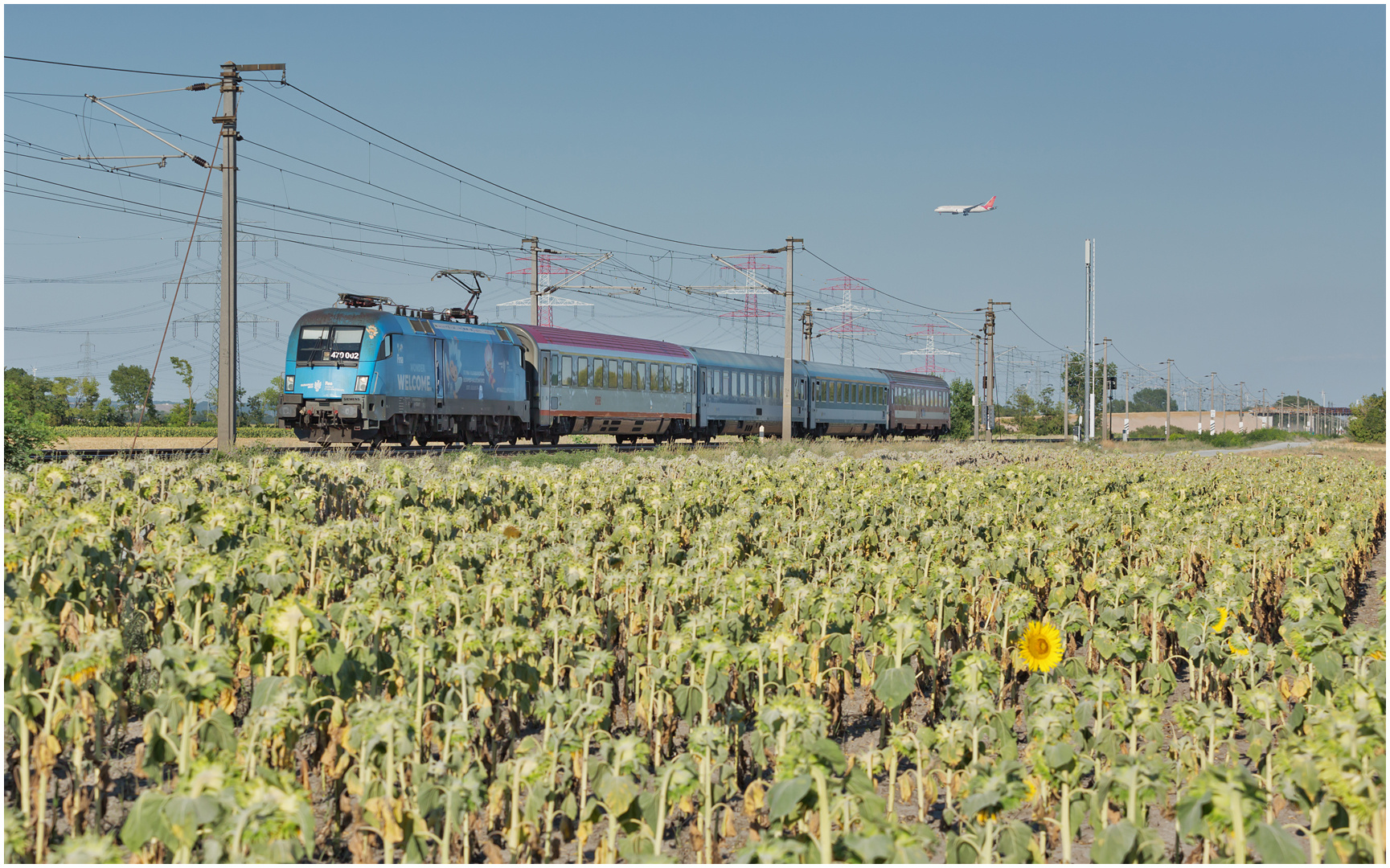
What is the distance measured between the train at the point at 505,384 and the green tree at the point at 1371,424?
45.6 metres

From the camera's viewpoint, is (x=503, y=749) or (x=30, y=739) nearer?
(x=30, y=739)

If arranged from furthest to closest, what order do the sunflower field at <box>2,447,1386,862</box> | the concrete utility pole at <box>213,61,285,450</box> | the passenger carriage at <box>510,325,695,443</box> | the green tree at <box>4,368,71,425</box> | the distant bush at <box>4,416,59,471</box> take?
the green tree at <box>4,368,71,425</box> → the passenger carriage at <box>510,325,695,443</box> → the concrete utility pole at <box>213,61,285,450</box> → the distant bush at <box>4,416,59,471</box> → the sunflower field at <box>2,447,1386,862</box>

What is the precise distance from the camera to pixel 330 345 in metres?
24.2

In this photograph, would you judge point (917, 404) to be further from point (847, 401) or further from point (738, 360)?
point (738, 360)

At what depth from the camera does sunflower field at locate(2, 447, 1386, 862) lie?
148 inches

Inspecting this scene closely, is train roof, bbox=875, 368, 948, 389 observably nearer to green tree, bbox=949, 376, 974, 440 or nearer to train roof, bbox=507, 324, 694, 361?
green tree, bbox=949, 376, 974, 440

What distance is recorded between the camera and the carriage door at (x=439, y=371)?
84.0ft

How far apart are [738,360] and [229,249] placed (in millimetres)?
24173

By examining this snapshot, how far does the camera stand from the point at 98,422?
55.0m

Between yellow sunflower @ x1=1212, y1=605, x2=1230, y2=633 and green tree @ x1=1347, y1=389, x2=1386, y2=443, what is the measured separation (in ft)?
227

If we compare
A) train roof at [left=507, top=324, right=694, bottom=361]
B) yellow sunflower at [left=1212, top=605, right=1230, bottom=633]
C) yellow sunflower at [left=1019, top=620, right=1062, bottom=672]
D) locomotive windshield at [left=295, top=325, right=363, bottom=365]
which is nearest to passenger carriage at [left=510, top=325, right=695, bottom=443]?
train roof at [left=507, top=324, right=694, bottom=361]

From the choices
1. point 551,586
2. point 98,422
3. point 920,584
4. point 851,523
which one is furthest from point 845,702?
point 98,422

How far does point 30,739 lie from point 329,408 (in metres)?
19.7

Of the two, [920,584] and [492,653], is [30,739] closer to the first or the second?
[492,653]
